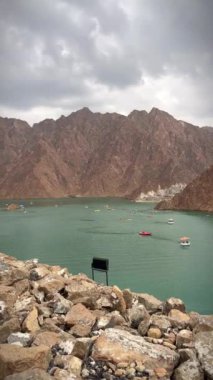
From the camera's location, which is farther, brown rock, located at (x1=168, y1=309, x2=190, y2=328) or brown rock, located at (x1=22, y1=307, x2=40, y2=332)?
brown rock, located at (x1=168, y1=309, x2=190, y2=328)

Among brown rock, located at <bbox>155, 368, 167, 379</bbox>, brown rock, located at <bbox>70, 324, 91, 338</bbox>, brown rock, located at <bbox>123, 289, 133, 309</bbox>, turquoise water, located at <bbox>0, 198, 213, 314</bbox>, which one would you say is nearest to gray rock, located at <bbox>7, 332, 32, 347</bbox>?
brown rock, located at <bbox>70, 324, 91, 338</bbox>

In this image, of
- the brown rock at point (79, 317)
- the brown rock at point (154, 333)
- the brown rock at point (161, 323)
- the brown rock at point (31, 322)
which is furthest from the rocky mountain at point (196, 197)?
the brown rock at point (31, 322)

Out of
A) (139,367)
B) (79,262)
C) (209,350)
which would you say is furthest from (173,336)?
(79,262)

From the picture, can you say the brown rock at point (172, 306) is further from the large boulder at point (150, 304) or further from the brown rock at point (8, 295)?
the brown rock at point (8, 295)

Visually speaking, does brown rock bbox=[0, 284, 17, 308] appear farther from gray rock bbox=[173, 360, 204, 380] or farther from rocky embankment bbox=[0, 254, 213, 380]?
gray rock bbox=[173, 360, 204, 380]

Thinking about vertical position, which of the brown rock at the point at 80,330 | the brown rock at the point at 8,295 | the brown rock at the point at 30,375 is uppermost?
the brown rock at the point at 8,295

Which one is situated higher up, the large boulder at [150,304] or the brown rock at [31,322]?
the brown rock at [31,322]

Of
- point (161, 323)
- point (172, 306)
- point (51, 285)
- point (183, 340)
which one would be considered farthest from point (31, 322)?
point (172, 306)
